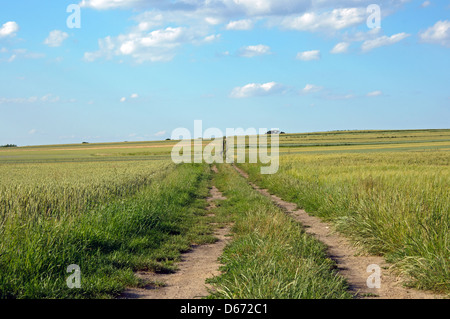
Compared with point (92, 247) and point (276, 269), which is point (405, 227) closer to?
point (276, 269)

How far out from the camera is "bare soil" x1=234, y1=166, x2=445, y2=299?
5332 millimetres

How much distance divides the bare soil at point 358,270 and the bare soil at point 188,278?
2.12m

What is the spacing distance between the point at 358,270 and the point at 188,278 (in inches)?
111

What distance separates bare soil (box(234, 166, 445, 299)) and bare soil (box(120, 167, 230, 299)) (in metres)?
2.12

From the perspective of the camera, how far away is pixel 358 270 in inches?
260

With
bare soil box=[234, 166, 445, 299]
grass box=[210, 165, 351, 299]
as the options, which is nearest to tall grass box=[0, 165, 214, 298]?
grass box=[210, 165, 351, 299]

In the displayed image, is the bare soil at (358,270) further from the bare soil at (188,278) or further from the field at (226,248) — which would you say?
the bare soil at (188,278)

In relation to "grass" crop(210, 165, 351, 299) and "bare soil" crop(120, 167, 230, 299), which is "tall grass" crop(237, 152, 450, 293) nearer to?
"grass" crop(210, 165, 351, 299)

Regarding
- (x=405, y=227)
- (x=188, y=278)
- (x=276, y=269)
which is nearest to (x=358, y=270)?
(x=405, y=227)
